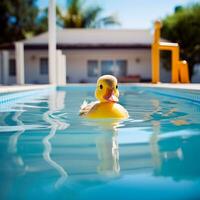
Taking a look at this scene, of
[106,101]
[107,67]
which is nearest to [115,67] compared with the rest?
[107,67]

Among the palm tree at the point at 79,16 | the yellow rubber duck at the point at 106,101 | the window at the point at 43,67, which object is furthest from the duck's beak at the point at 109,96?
the palm tree at the point at 79,16

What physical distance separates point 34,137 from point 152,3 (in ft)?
80.4

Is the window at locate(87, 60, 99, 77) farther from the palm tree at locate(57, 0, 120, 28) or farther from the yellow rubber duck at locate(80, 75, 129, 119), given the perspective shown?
the yellow rubber duck at locate(80, 75, 129, 119)

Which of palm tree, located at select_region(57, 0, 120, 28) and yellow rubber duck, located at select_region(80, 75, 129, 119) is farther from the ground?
palm tree, located at select_region(57, 0, 120, 28)

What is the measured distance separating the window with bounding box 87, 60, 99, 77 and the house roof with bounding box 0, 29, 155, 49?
1375mm

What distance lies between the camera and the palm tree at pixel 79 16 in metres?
27.8

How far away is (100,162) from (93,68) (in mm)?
19684

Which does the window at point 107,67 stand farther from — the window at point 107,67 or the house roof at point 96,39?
the house roof at point 96,39

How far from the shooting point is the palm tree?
2776 centimetres

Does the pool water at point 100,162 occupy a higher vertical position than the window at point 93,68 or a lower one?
lower

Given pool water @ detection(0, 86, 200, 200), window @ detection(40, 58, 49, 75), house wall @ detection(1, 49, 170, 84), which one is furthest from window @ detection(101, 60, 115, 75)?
pool water @ detection(0, 86, 200, 200)

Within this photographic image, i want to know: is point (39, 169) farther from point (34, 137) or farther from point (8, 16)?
point (8, 16)

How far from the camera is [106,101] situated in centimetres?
532

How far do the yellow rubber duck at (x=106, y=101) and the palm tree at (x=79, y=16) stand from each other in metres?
23.4
